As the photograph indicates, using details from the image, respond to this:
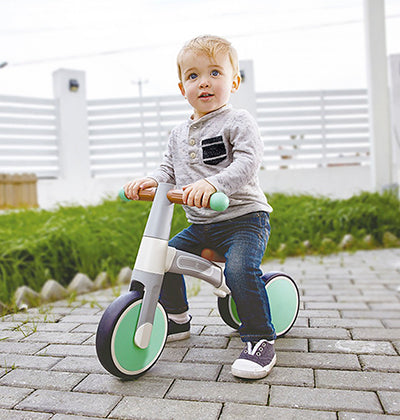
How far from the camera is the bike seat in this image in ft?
6.51

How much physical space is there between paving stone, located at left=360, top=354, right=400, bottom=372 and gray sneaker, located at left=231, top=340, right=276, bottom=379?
341 mm

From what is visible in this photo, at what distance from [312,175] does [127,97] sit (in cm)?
345

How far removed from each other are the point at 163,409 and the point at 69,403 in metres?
0.31

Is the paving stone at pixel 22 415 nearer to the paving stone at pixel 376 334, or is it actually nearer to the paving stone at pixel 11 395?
the paving stone at pixel 11 395

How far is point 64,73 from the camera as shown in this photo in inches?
313

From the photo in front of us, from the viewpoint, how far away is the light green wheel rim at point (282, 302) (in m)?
2.07

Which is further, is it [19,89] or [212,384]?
[19,89]

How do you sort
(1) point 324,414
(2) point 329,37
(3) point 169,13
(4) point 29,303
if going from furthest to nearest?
(2) point 329,37 → (3) point 169,13 → (4) point 29,303 → (1) point 324,414

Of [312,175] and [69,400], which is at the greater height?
[312,175]

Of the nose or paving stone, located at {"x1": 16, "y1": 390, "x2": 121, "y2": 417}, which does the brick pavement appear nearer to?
paving stone, located at {"x1": 16, "y1": 390, "x2": 121, "y2": 417}

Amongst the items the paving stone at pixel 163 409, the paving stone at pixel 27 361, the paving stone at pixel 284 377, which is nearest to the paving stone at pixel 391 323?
the paving stone at pixel 284 377

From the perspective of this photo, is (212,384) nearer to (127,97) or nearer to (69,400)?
(69,400)

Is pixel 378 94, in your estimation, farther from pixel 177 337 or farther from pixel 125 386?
pixel 125 386

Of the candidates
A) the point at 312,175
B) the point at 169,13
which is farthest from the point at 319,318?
the point at 169,13
